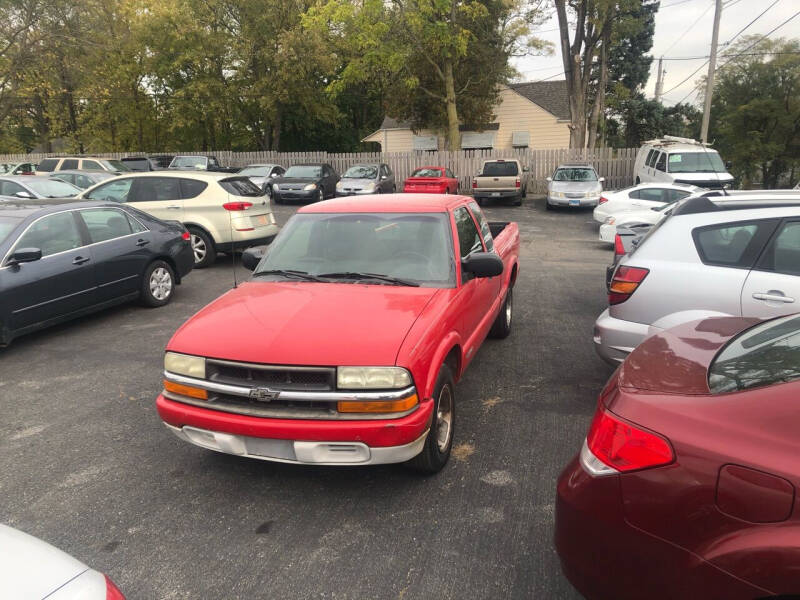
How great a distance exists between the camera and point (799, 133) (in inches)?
1188

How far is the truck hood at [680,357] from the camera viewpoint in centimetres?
206

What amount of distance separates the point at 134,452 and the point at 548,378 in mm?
3467

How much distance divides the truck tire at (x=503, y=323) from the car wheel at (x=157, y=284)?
4679mm

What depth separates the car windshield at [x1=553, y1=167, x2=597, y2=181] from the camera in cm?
1969

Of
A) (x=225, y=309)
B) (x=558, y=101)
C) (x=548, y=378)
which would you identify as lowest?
(x=548, y=378)

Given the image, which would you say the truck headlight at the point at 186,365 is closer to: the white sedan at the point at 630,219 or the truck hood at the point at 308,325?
the truck hood at the point at 308,325

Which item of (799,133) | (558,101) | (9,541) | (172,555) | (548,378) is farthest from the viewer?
(558,101)

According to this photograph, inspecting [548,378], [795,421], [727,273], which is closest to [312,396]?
[795,421]

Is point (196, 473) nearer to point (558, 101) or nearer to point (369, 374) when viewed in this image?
point (369, 374)

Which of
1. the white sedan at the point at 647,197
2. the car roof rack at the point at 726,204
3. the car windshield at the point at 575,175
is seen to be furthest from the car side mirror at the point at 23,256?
the car windshield at the point at 575,175

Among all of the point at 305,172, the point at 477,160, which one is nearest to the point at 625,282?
the point at 305,172

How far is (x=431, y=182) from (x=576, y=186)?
5131mm

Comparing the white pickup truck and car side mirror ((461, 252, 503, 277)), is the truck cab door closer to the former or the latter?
car side mirror ((461, 252, 503, 277))

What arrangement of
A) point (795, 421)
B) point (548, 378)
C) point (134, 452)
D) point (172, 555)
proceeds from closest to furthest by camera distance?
point (795, 421), point (172, 555), point (134, 452), point (548, 378)
